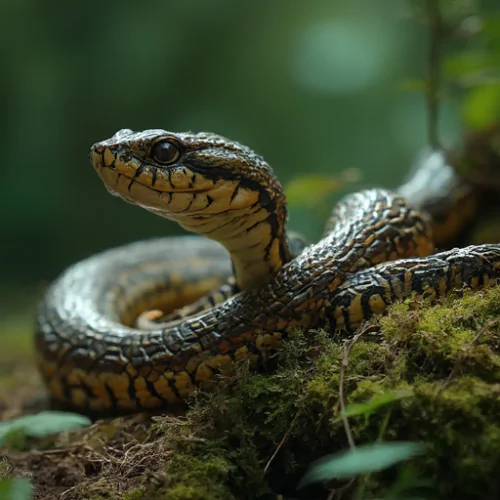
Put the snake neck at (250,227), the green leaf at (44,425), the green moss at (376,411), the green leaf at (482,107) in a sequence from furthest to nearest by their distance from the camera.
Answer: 1. the green leaf at (482,107)
2. the snake neck at (250,227)
3. the green moss at (376,411)
4. the green leaf at (44,425)

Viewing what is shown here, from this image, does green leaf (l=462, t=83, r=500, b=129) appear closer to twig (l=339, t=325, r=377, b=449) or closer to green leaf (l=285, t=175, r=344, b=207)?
green leaf (l=285, t=175, r=344, b=207)

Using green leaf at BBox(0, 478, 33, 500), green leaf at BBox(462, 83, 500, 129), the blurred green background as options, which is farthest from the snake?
the blurred green background

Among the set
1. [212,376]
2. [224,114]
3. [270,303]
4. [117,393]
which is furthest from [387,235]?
[224,114]

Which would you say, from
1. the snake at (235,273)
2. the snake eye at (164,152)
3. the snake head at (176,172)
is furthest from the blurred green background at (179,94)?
the snake eye at (164,152)

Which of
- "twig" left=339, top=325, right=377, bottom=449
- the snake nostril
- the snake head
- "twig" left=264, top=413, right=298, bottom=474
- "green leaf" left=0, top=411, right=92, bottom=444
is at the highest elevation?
the snake nostril

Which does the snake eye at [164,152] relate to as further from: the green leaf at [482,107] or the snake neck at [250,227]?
the green leaf at [482,107]

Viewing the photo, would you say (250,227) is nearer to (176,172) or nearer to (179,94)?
(176,172)
